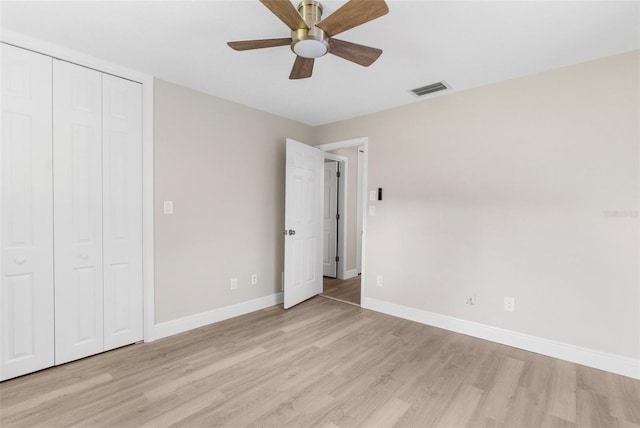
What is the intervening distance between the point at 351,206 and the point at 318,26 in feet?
12.6

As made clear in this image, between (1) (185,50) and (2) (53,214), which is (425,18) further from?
(2) (53,214)

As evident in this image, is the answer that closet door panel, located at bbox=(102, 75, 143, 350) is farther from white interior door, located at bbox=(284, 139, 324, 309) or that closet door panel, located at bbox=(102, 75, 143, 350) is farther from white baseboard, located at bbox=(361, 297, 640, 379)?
white baseboard, located at bbox=(361, 297, 640, 379)

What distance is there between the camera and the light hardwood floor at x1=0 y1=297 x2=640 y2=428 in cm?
179

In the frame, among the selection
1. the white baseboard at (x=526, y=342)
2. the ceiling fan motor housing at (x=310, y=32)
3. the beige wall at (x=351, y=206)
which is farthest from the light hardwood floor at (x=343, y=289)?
the ceiling fan motor housing at (x=310, y=32)

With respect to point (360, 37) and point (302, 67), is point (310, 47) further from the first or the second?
point (360, 37)

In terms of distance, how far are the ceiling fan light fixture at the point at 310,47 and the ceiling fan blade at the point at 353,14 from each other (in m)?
0.08

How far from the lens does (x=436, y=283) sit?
10.5 feet

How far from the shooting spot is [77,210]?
239cm

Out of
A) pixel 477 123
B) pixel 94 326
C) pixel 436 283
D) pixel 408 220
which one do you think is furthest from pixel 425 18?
pixel 94 326

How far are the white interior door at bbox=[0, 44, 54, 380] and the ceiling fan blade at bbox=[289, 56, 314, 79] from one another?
73.8 inches

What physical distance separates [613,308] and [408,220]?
1.79 meters

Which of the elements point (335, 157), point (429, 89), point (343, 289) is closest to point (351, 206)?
point (335, 157)

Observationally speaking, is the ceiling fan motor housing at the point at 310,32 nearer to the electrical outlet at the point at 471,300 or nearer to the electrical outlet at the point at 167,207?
the electrical outlet at the point at 167,207

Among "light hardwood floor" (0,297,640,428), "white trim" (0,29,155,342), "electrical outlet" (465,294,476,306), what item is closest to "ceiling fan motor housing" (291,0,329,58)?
"white trim" (0,29,155,342)
